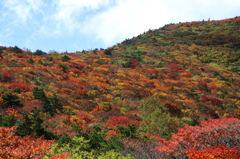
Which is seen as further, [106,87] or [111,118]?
[106,87]

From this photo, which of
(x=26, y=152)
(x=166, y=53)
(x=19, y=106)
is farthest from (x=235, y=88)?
(x=26, y=152)

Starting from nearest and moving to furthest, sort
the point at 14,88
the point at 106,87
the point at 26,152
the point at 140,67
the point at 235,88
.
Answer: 1. the point at 26,152
2. the point at 14,88
3. the point at 106,87
4. the point at 235,88
5. the point at 140,67

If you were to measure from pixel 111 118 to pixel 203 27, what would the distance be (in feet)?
204

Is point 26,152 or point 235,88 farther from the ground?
point 26,152

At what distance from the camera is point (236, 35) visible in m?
53.0

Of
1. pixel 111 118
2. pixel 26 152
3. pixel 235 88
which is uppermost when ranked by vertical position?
pixel 26 152

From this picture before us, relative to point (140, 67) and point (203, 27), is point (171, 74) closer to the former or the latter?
point (140, 67)

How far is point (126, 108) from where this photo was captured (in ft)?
52.7

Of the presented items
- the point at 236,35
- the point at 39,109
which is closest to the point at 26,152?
the point at 39,109

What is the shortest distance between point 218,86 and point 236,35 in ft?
109

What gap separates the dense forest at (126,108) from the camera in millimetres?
7113

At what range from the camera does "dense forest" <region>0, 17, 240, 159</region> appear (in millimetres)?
7113

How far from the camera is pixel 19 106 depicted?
12.3 metres

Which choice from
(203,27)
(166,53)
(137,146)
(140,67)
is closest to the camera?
(137,146)
